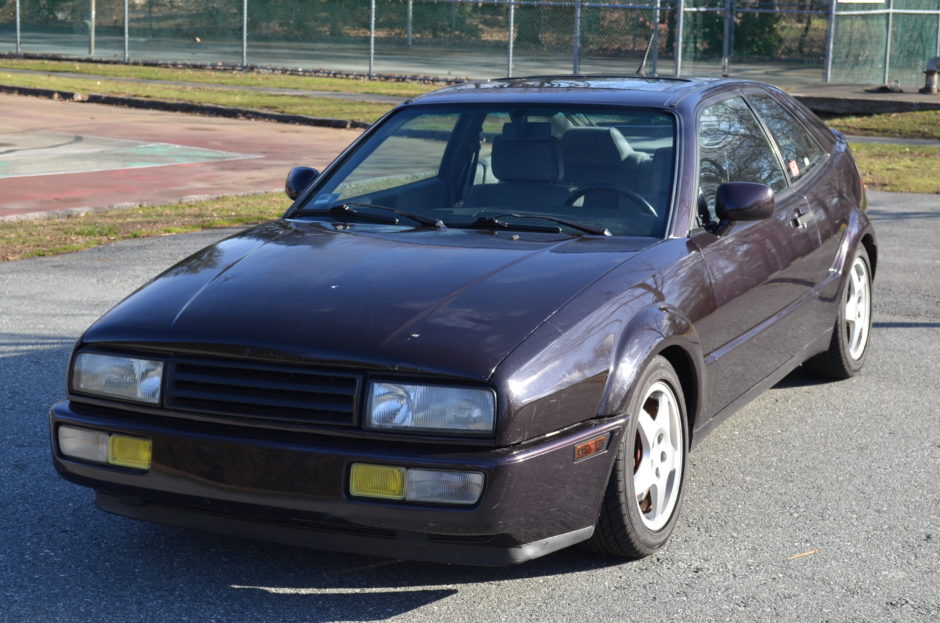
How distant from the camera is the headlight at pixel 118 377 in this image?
3.90 m

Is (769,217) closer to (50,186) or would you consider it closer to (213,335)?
(213,335)

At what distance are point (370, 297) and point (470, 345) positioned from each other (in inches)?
18.5

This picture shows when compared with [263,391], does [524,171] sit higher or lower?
higher

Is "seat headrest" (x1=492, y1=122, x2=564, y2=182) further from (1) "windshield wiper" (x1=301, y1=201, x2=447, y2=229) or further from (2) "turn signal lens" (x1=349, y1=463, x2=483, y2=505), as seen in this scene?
(2) "turn signal lens" (x1=349, y1=463, x2=483, y2=505)

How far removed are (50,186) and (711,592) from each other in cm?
1088

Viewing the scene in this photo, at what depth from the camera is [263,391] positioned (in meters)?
3.78

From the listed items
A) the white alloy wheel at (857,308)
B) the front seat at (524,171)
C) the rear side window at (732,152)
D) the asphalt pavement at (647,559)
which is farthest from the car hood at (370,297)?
the white alloy wheel at (857,308)

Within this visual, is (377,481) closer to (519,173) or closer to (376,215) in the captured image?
(376,215)

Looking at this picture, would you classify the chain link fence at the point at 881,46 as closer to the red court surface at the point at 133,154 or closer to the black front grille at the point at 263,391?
the red court surface at the point at 133,154

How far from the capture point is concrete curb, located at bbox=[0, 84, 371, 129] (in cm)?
2050

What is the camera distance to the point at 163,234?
35.1 ft

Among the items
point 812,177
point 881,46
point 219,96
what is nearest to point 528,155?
point 812,177

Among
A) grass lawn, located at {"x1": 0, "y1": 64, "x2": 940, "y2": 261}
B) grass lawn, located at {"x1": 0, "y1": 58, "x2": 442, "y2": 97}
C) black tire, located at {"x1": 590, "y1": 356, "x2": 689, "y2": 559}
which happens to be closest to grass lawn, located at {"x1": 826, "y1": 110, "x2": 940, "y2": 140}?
grass lawn, located at {"x1": 0, "y1": 64, "x2": 940, "y2": 261}

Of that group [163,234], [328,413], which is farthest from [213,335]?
[163,234]
